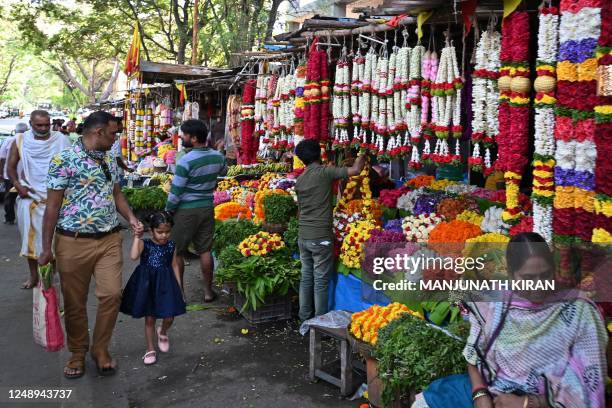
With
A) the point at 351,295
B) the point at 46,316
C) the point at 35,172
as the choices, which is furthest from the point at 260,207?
the point at 46,316

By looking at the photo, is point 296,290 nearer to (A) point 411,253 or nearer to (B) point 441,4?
(A) point 411,253

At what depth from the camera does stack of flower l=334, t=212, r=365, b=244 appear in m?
5.82

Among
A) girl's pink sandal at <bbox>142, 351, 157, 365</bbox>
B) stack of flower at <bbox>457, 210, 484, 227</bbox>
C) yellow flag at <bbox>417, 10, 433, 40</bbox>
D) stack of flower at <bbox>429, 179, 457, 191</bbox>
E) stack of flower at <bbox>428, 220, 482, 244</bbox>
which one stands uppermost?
yellow flag at <bbox>417, 10, 433, 40</bbox>

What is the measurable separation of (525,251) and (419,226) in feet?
9.57

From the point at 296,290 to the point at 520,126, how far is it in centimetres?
286

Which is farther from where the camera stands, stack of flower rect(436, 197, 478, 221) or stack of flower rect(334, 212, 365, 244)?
stack of flower rect(334, 212, 365, 244)

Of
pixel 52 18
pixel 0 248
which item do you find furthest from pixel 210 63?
pixel 0 248

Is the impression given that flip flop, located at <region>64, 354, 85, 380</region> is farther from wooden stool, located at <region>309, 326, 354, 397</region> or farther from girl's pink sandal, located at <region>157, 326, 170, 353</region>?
wooden stool, located at <region>309, 326, 354, 397</region>

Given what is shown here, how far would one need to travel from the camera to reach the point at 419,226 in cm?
552

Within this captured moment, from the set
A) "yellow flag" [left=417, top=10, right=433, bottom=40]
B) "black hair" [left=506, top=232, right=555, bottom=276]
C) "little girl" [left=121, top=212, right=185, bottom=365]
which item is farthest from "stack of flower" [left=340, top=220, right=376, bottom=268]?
"black hair" [left=506, top=232, right=555, bottom=276]

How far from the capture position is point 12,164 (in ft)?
19.9

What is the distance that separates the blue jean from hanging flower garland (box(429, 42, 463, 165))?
137 centimetres

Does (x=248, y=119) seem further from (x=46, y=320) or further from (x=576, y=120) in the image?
(x=576, y=120)

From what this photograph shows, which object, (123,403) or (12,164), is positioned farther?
(12,164)
